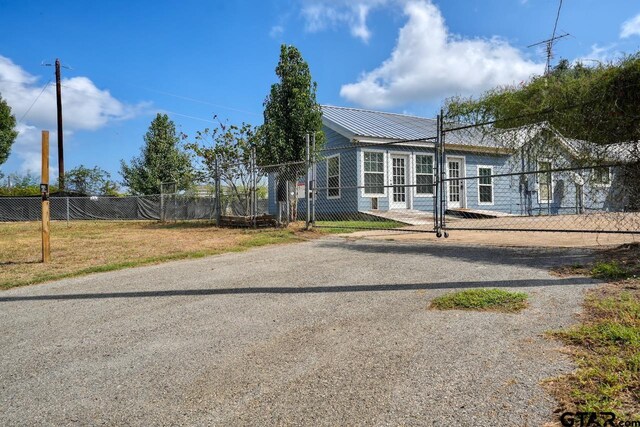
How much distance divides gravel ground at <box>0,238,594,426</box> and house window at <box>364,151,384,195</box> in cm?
1055

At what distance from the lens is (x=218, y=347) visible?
10.0 ft

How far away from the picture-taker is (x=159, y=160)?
29.1 meters

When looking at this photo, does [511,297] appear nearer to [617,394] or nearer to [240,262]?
[617,394]

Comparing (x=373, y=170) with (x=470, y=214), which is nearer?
(x=373, y=170)

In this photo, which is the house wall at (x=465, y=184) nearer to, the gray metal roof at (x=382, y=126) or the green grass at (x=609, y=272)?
the gray metal roof at (x=382, y=126)

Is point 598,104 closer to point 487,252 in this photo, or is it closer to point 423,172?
point 487,252

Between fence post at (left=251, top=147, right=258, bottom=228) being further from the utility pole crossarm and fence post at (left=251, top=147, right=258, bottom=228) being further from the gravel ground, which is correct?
the utility pole crossarm

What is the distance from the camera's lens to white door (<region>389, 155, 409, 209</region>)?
16.5 meters

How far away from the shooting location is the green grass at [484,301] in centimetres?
359

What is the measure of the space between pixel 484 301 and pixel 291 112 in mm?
10223

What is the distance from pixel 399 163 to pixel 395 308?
43.8 ft

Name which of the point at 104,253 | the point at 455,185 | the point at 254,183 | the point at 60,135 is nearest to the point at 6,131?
the point at 60,135

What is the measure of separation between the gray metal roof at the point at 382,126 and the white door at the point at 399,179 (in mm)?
910

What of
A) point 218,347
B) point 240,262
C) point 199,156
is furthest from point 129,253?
point 199,156
